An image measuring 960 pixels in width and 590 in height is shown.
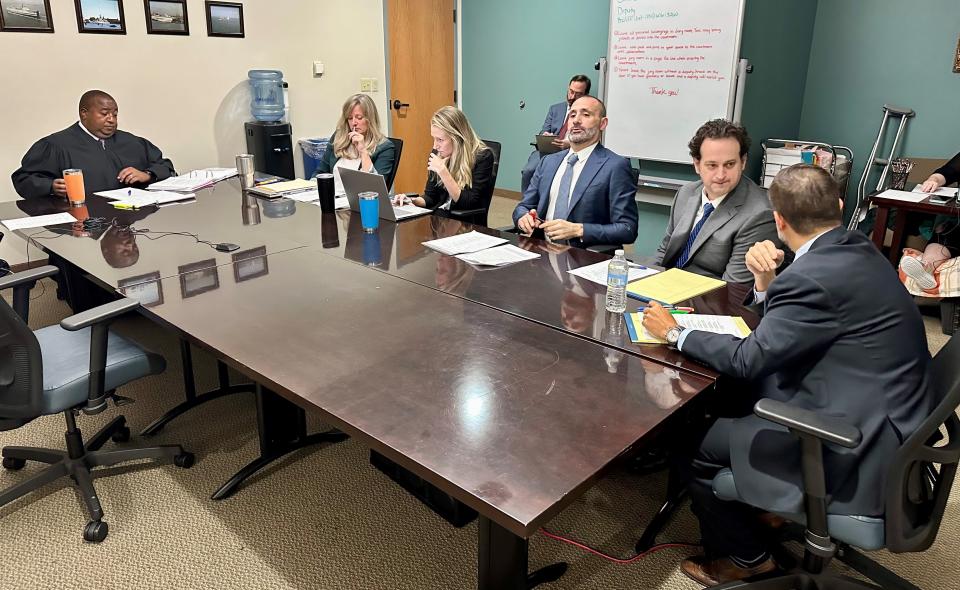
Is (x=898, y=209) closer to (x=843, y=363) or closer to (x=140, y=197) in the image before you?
(x=843, y=363)

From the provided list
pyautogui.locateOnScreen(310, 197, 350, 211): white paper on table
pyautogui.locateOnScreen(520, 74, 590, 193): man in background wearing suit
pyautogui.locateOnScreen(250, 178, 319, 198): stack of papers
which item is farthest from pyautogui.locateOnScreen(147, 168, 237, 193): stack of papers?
pyautogui.locateOnScreen(520, 74, 590, 193): man in background wearing suit

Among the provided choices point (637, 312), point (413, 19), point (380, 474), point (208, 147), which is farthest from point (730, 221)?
point (413, 19)

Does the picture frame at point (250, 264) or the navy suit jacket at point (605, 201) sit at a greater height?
the navy suit jacket at point (605, 201)

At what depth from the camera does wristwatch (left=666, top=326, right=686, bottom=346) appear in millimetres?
1562

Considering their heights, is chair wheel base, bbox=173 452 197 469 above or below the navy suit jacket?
below

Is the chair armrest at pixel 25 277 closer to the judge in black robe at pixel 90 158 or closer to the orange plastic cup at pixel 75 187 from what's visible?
the orange plastic cup at pixel 75 187

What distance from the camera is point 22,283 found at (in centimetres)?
205

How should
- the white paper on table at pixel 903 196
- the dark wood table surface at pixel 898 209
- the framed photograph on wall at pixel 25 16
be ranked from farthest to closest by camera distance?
1. the framed photograph on wall at pixel 25 16
2. the white paper on table at pixel 903 196
3. the dark wood table surface at pixel 898 209

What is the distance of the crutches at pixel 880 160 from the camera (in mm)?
4285

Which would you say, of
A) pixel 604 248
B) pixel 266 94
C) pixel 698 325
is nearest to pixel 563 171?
pixel 604 248

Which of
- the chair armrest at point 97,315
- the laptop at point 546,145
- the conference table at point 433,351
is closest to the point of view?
the conference table at point 433,351

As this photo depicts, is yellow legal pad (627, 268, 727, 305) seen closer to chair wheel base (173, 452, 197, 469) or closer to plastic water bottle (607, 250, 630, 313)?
plastic water bottle (607, 250, 630, 313)

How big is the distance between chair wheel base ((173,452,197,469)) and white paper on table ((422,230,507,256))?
1.13m

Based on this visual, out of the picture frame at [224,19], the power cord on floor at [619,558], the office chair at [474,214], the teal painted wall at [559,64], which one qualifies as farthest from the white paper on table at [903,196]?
the picture frame at [224,19]
